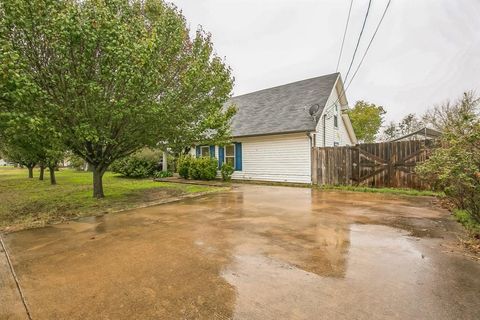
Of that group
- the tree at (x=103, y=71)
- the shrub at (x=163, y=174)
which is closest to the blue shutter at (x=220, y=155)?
the shrub at (x=163, y=174)

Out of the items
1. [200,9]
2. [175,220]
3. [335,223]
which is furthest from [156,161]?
[335,223]

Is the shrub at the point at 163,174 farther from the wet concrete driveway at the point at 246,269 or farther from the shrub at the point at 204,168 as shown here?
the wet concrete driveway at the point at 246,269

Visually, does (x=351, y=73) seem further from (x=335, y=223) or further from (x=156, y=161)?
(x=156, y=161)

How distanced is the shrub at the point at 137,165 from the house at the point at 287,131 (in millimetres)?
3919

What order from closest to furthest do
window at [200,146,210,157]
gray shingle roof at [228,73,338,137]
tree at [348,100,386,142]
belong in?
gray shingle roof at [228,73,338,137] → window at [200,146,210,157] → tree at [348,100,386,142]

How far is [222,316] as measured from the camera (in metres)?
2.32

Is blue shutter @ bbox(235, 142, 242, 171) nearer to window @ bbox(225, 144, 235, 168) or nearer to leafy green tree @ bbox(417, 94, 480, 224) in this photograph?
window @ bbox(225, 144, 235, 168)

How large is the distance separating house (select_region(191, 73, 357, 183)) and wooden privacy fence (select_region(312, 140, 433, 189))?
2.81 ft

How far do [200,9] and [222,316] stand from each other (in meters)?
15.7

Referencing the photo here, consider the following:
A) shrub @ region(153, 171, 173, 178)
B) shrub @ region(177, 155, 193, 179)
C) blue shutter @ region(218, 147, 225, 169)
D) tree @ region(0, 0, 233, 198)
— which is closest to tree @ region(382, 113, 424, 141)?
blue shutter @ region(218, 147, 225, 169)

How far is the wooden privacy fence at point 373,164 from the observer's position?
9844mm

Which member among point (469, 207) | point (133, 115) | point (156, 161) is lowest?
point (469, 207)

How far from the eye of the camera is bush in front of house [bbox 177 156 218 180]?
585 inches

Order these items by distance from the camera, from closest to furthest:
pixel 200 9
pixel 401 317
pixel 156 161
→ pixel 401 317, pixel 200 9, pixel 156 161
